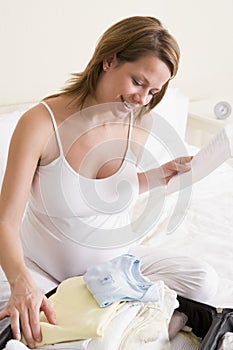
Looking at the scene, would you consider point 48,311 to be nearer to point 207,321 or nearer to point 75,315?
point 75,315

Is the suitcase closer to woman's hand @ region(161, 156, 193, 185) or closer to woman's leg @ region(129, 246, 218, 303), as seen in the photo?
woman's leg @ region(129, 246, 218, 303)

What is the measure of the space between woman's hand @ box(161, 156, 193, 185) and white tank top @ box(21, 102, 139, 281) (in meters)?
0.12

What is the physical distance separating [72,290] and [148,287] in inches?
6.3

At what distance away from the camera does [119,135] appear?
4.91 feet

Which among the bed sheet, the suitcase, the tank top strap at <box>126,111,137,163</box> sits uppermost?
the tank top strap at <box>126,111,137,163</box>

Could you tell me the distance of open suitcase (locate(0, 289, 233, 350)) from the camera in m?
1.07

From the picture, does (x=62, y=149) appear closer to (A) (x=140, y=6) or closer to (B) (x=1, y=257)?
(B) (x=1, y=257)

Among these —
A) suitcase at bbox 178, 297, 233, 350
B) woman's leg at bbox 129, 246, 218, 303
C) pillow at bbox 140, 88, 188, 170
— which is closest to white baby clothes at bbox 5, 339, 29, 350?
suitcase at bbox 178, 297, 233, 350

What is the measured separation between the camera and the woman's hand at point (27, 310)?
1.01 meters

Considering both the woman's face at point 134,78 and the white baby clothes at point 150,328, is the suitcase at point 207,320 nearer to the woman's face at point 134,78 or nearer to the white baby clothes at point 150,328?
the white baby clothes at point 150,328

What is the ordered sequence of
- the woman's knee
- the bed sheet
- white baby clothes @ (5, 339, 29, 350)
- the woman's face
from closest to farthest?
white baby clothes @ (5, 339, 29, 350) → the woman's face → the woman's knee → the bed sheet

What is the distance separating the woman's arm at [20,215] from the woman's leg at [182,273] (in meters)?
0.41

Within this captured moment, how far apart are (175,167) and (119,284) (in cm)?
46

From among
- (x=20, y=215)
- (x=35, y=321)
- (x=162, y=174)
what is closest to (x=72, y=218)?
(x=20, y=215)
